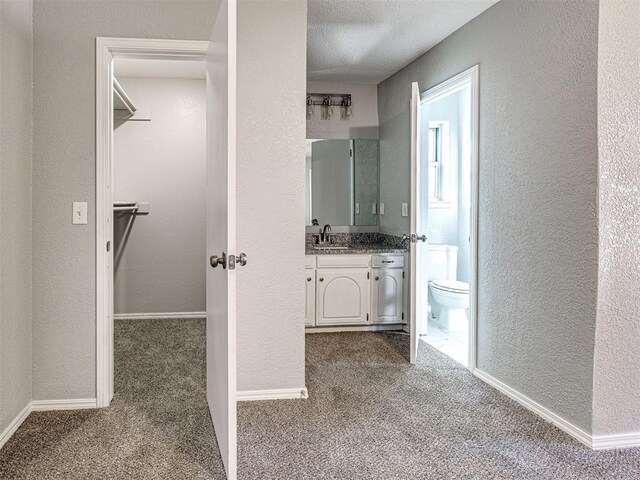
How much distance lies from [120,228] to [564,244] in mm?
4072

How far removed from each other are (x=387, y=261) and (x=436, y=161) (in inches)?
56.3

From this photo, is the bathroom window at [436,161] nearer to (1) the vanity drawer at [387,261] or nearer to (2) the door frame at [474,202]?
(1) the vanity drawer at [387,261]

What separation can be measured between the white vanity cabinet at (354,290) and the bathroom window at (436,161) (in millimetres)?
1110

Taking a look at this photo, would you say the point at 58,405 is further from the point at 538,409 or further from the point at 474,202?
the point at 474,202

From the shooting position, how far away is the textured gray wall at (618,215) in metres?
2.24

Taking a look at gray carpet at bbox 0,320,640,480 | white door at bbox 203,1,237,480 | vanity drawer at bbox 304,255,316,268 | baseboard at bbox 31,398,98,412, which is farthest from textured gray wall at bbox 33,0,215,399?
vanity drawer at bbox 304,255,316,268

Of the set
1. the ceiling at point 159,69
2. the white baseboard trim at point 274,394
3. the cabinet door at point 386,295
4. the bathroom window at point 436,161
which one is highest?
the ceiling at point 159,69

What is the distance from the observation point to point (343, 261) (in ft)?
14.2

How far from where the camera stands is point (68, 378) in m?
2.68

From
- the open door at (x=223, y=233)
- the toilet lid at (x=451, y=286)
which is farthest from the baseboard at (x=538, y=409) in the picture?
the open door at (x=223, y=233)

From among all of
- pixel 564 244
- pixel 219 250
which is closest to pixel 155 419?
pixel 219 250

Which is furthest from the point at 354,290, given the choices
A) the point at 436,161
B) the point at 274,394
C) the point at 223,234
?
the point at 223,234

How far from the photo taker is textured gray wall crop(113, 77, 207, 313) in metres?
4.98

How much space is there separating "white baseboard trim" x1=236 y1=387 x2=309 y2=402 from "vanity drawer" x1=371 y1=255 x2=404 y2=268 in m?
1.73
